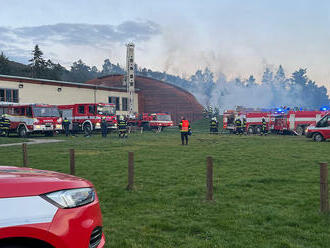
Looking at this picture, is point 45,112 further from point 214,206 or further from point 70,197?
point 70,197

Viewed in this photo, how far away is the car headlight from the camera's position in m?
2.71

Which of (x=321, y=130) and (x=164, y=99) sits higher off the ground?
(x=164, y=99)

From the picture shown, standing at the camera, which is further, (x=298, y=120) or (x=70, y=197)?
(x=298, y=120)

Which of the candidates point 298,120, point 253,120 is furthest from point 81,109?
point 298,120

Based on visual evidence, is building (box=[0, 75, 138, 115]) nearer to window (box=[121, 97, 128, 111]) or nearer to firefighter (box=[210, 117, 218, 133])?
window (box=[121, 97, 128, 111])

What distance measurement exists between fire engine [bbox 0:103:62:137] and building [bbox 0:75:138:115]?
7.72 metres

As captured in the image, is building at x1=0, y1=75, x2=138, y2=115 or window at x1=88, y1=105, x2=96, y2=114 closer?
window at x1=88, y1=105, x2=96, y2=114

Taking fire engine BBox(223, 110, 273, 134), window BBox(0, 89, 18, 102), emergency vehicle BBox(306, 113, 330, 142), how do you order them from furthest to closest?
window BBox(0, 89, 18, 102) → fire engine BBox(223, 110, 273, 134) → emergency vehicle BBox(306, 113, 330, 142)

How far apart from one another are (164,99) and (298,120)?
29.6 m

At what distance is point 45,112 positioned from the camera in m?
27.3

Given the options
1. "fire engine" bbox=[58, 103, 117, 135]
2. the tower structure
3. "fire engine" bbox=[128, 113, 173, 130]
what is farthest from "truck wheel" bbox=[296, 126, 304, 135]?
the tower structure

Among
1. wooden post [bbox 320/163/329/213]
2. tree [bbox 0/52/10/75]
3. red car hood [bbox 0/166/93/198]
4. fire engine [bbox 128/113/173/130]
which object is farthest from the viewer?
tree [bbox 0/52/10/75]

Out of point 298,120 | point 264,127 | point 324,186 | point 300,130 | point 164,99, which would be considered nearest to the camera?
point 324,186

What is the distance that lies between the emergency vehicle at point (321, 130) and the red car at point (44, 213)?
21663 mm
